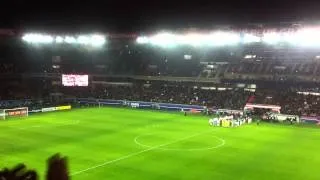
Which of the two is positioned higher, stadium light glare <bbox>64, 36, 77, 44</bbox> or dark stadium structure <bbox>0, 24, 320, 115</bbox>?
stadium light glare <bbox>64, 36, 77, 44</bbox>

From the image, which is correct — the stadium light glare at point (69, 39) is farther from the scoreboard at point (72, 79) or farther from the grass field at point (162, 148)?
the grass field at point (162, 148)

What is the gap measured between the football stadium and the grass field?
0.10 metres

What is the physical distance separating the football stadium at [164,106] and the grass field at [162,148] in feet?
0.34

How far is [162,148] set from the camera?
3312 cm

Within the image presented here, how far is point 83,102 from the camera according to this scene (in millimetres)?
74438

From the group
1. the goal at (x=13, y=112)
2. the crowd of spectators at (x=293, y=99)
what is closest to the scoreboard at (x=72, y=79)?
the goal at (x=13, y=112)

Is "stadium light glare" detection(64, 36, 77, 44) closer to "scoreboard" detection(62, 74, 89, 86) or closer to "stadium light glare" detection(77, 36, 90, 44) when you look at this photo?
"stadium light glare" detection(77, 36, 90, 44)

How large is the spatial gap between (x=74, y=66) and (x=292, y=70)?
49.6 m

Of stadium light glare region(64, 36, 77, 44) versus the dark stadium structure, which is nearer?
the dark stadium structure

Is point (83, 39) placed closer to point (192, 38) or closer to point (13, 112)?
point (192, 38)

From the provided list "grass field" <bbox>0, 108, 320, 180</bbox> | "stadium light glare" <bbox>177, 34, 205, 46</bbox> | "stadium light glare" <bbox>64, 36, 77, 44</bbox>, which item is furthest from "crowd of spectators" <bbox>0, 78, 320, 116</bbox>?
"grass field" <bbox>0, 108, 320, 180</bbox>

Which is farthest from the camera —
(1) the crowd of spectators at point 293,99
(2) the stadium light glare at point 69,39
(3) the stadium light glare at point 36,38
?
(2) the stadium light glare at point 69,39

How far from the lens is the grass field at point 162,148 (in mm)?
25672

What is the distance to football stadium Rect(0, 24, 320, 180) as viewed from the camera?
90.2 feet
